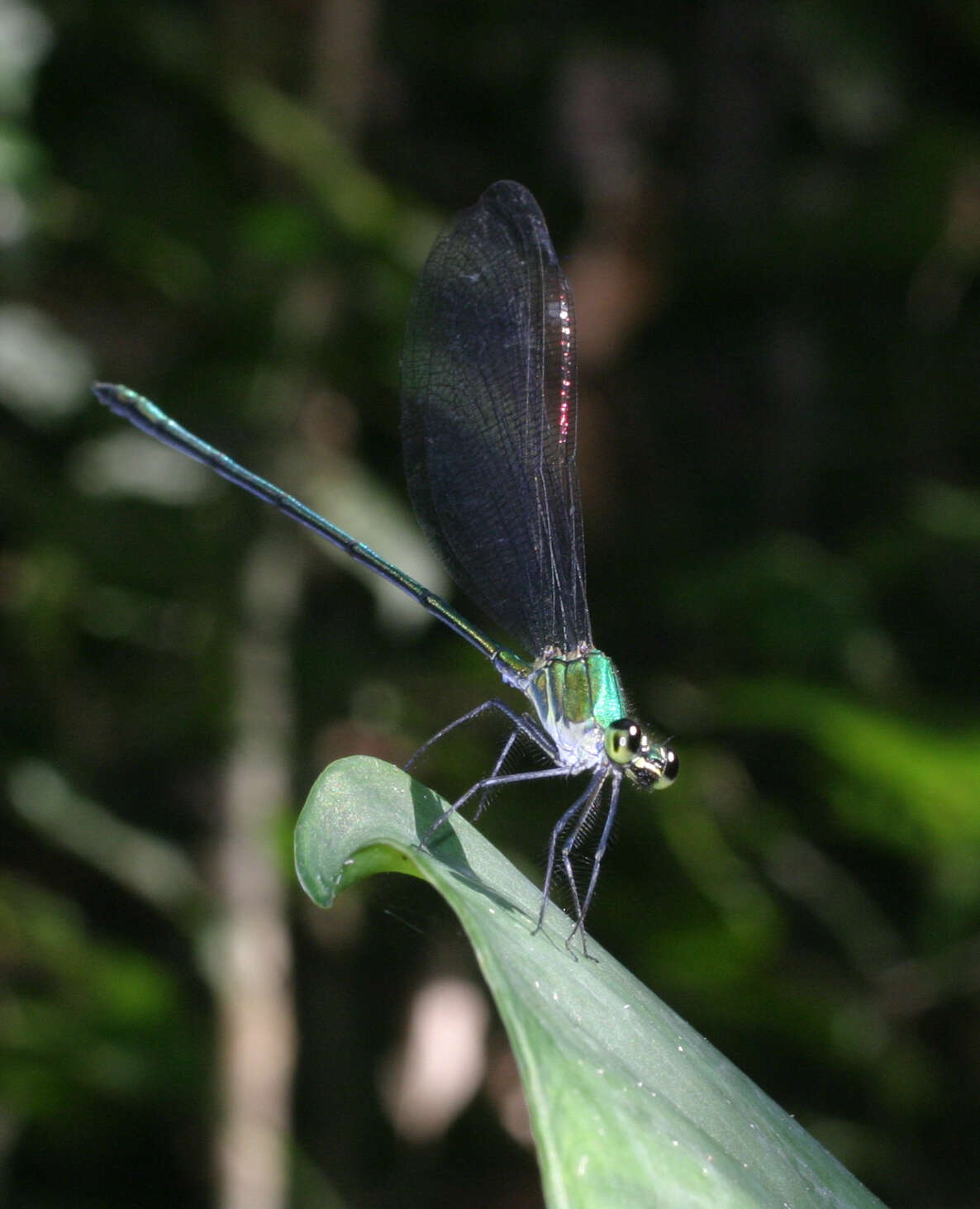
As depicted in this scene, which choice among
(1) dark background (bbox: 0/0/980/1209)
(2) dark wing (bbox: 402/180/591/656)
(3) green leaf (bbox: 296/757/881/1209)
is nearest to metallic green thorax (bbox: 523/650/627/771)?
(2) dark wing (bbox: 402/180/591/656)

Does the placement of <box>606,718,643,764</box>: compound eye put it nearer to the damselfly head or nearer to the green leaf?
the damselfly head

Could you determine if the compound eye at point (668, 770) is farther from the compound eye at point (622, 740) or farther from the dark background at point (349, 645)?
the dark background at point (349, 645)

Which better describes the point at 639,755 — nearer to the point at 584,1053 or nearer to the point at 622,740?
the point at 622,740

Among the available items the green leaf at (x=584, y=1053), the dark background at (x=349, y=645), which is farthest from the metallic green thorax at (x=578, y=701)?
the green leaf at (x=584, y=1053)

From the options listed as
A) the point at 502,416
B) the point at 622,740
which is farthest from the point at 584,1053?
the point at 502,416

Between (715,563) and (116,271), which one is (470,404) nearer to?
(715,563)

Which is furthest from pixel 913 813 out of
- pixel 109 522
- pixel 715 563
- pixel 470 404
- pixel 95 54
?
pixel 95 54
